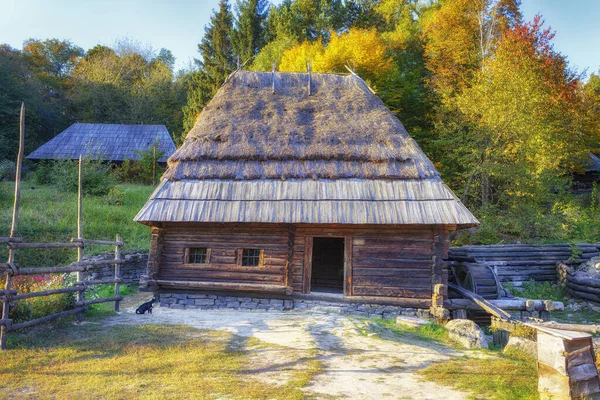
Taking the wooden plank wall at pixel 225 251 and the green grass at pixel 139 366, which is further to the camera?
the wooden plank wall at pixel 225 251

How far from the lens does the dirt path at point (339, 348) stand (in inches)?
204

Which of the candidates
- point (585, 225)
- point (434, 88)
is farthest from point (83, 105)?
point (585, 225)

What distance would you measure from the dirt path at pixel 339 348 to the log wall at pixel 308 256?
1.02 metres

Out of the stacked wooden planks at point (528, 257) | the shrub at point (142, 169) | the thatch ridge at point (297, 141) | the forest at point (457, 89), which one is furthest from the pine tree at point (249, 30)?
the stacked wooden planks at point (528, 257)

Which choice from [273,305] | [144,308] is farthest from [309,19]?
[144,308]

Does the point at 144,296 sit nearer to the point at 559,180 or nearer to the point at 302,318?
the point at 302,318

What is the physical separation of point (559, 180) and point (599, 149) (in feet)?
37.7

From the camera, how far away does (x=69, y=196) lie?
20.4 m

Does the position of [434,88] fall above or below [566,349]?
above

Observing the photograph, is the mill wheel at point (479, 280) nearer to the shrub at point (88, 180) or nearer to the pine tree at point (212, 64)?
the shrub at point (88, 180)

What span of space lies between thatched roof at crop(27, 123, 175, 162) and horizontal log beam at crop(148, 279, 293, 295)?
60.4ft

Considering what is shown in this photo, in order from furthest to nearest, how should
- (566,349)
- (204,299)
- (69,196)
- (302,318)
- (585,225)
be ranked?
(69,196)
(585,225)
(204,299)
(302,318)
(566,349)

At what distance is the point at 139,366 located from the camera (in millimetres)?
5773

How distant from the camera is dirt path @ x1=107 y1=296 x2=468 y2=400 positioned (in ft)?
17.0
